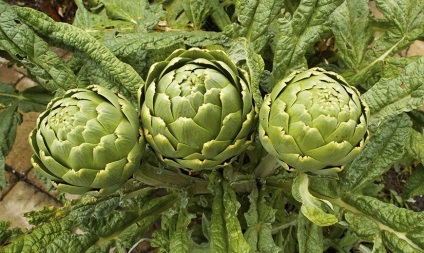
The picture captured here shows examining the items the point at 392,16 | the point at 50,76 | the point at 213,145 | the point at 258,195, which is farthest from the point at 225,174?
the point at 392,16

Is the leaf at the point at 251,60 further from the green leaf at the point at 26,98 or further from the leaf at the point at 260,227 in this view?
the green leaf at the point at 26,98

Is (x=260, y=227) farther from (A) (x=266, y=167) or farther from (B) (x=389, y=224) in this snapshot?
(B) (x=389, y=224)

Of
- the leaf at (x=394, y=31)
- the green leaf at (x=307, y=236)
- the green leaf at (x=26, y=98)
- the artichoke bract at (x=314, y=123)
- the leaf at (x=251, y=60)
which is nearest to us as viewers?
the artichoke bract at (x=314, y=123)

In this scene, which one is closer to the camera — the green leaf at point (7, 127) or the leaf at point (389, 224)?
the leaf at point (389, 224)

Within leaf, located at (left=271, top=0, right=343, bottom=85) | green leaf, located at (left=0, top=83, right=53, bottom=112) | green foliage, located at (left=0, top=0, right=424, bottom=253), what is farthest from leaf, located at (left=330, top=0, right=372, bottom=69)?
green leaf, located at (left=0, top=83, right=53, bottom=112)

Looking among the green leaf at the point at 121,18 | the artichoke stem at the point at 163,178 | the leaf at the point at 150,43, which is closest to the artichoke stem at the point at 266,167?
the artichoke stem at the point at 163,178

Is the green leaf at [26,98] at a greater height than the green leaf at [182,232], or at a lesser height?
greater

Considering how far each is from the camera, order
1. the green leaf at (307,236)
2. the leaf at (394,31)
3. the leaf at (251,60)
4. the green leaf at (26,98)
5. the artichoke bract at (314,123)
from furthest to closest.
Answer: the green leaf at (26,98)
the leaf at (394,31)
the green leaf at (307,236)
the leaf at (251,60)
the artichoke bract at (314,123)

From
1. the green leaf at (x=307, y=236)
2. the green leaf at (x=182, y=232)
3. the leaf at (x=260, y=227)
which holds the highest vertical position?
the green leaf at (x=182, y=232)

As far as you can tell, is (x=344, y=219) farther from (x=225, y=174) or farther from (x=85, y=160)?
(x=85, y=160)
